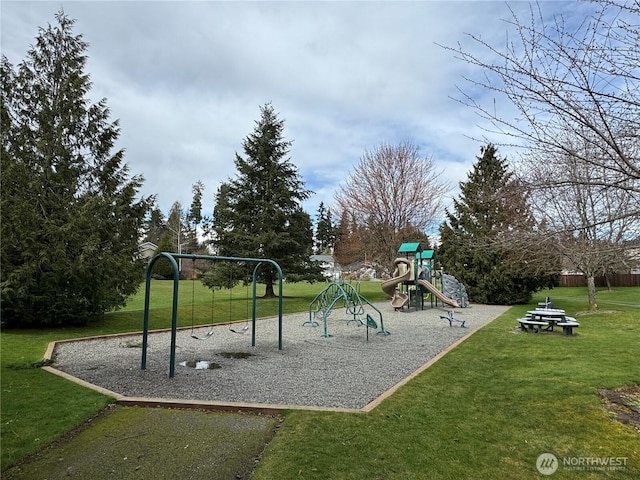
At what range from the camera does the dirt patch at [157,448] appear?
313 centimetres

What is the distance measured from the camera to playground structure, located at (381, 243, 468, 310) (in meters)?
18.2

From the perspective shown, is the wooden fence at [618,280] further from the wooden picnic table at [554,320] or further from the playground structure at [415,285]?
the wooden picnic table at [554,320]

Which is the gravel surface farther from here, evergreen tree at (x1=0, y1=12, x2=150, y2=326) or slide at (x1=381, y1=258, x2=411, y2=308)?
slide at (x1=381, y1=258, x2=411, y2=308)

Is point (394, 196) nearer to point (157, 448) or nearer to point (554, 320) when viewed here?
point (554, 320)

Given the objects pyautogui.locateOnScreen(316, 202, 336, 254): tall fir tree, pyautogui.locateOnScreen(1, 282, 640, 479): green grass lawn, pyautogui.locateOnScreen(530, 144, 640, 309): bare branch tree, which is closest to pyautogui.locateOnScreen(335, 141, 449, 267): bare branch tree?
pyautogui.locateOnScreen(530, 144, 640, 309): bare branch tree

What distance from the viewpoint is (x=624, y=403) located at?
4.68m

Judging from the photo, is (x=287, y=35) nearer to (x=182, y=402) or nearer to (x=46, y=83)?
(x=182, y=402)

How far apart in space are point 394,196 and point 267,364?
18941 millimetres

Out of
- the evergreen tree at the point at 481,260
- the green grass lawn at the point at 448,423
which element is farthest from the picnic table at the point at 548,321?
the evergreen tree at the point at 481,260

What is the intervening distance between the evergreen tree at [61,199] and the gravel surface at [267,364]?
2.16 metres

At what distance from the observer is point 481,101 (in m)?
3.64

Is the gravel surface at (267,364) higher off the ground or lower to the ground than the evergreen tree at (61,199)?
lower

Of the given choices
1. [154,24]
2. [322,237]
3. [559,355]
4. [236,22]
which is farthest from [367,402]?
[322,237]

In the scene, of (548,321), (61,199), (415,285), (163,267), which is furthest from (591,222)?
(163,267)
